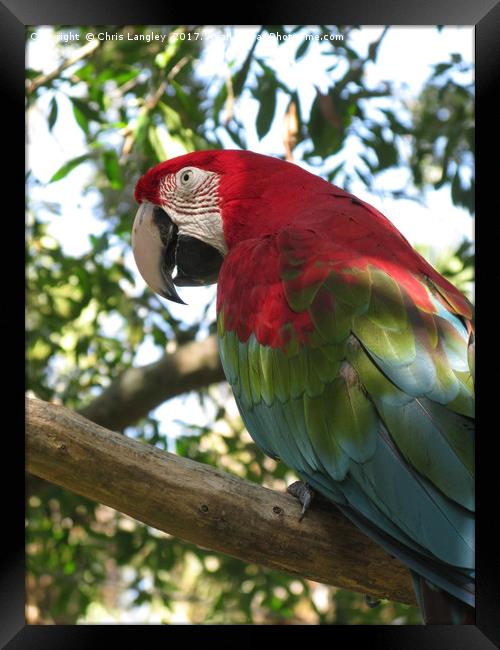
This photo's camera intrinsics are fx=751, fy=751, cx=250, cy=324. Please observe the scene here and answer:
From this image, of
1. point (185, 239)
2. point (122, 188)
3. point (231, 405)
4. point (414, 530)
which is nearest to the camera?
point (414, 530)

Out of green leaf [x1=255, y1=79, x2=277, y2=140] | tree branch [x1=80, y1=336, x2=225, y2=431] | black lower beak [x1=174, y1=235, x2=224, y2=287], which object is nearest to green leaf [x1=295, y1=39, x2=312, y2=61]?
green leaf [x1=255, y1=79, x2=277, y2=140]

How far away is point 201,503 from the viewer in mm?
1145

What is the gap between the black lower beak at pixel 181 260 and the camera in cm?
162

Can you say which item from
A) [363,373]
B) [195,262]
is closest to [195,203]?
[195,262]

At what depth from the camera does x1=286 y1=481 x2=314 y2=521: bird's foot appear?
1184mm

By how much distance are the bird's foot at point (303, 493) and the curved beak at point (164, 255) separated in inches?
22.6

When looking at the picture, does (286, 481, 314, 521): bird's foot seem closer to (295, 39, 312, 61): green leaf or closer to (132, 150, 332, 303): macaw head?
(132, 150, 332, 303): macaw head

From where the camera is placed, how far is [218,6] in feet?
4.07

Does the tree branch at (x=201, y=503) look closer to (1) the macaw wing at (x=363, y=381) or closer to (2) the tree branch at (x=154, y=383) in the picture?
(1) the macaw wing at (x=363, y=381)

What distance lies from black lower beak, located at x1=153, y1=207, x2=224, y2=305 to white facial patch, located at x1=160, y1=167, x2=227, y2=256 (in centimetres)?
2

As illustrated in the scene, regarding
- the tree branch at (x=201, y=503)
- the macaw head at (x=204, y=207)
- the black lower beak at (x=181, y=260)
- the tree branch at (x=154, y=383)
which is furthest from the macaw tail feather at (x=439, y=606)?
the tree branch at (x=154, y=383)
